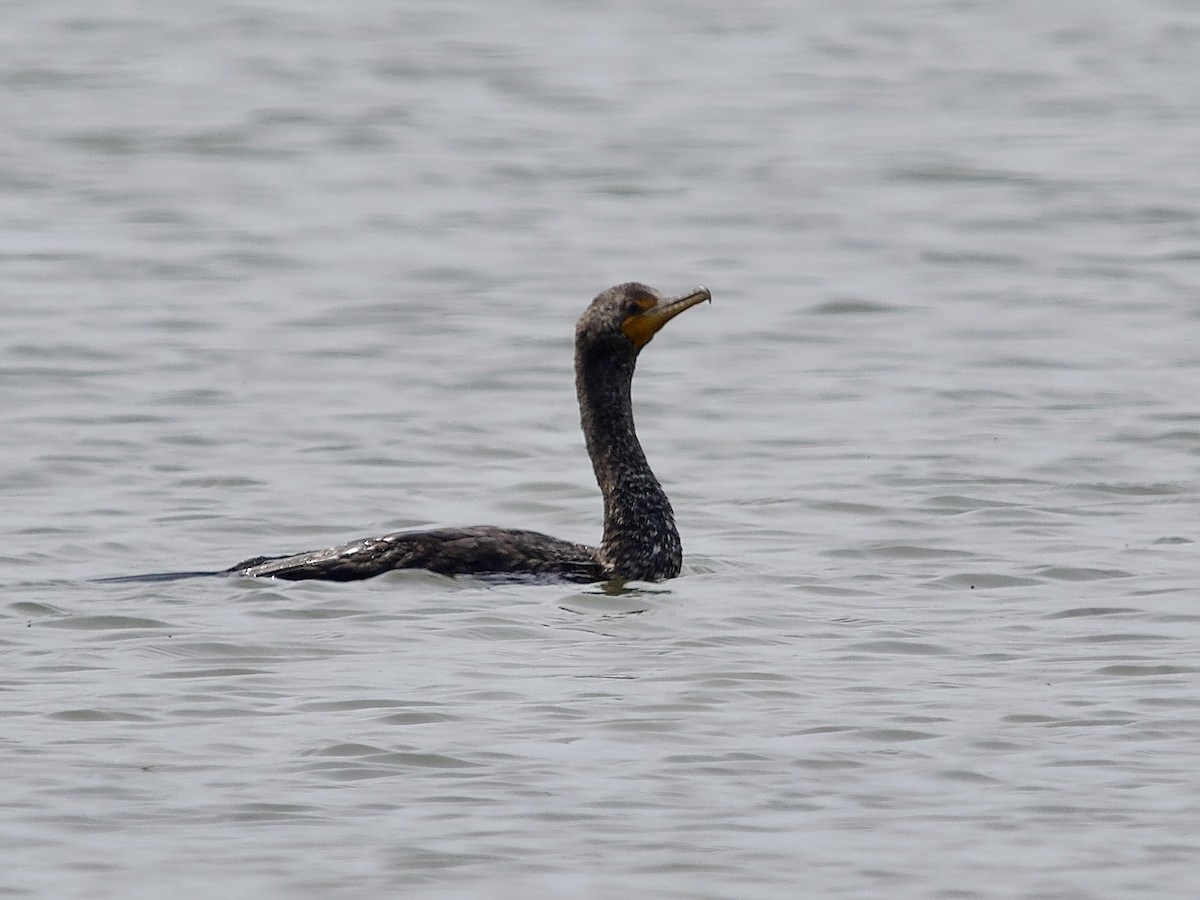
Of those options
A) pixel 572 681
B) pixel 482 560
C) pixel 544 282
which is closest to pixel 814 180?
pixel 544 282

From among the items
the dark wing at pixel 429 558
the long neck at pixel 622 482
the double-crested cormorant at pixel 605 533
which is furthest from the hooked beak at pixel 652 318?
the dark wing at pixel 429 558

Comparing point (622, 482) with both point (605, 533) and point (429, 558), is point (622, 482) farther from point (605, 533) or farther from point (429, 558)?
point (429, 558)

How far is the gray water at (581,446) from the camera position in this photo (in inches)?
273

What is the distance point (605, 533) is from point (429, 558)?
0.85 m

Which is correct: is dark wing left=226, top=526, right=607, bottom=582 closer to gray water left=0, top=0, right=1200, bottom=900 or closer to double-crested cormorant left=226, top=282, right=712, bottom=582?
double-crested cormorant left=226, top=282, right=712, bottom=582

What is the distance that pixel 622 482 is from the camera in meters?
10.5

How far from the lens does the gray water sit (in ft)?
22.8

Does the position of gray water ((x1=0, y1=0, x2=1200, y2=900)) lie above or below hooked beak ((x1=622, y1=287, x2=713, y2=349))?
below

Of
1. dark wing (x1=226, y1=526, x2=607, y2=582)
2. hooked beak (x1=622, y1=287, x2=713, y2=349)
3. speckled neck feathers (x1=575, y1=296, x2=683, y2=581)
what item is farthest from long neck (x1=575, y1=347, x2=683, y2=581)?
dark wing (x1=226, y1=526, x2=607, y2=582)

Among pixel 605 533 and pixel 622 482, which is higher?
pixel 622 482

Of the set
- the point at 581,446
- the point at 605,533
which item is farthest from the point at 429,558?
the point at 581,446

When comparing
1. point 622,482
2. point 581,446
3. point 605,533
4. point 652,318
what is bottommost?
point 581,446

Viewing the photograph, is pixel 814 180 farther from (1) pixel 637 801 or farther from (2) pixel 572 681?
(1) pixel 637 801

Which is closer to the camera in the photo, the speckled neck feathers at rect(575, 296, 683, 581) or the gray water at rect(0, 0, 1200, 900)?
the gray water at rect(0, 0, 1200, 900)
